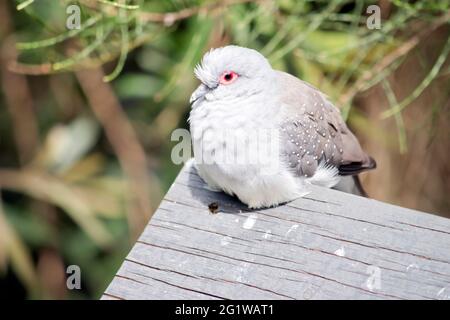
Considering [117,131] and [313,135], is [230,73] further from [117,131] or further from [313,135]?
[117,131]

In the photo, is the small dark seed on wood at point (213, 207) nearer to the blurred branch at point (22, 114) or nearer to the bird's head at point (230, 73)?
the bird's head at point (230, 73)

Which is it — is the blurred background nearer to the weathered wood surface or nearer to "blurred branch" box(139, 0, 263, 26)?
"blurred branch" box(139, 0, 263, 26)

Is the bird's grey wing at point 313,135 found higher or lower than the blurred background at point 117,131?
lower

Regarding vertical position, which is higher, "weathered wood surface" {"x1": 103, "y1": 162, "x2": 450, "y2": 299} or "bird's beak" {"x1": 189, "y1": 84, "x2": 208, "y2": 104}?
"bird's beak" {"x1": 189, "y1": 84, "x2": 208, "y2": 104}

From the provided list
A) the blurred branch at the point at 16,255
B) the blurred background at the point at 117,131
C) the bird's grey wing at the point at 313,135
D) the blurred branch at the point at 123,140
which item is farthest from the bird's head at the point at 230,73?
the blurred branch at the point at 16,255

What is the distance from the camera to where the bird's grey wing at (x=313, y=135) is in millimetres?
2691

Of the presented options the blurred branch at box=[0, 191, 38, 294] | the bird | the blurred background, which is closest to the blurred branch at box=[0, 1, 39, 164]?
the blurred background

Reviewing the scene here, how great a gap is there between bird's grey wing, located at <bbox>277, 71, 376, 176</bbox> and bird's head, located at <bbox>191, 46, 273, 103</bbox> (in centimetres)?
12

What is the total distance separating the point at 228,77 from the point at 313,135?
1.13ft

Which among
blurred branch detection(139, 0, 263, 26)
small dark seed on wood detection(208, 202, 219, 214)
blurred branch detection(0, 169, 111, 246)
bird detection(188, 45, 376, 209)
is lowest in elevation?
small dark seed on wood detection(208, 202, 219, 214)

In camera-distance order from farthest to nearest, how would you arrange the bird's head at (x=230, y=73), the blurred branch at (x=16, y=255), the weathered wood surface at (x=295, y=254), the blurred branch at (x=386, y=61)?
the blurred branch at (x=16, y=255), the blurred branch at (x=386, y=61), the bird's head at (x=230, y=73), the weathered wood surface at (x=295, y=254)

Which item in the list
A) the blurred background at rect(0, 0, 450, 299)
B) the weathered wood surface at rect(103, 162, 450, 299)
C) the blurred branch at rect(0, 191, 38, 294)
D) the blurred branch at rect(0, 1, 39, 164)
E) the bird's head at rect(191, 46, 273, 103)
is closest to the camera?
the weathered wood surface at rect(103, 162, 450, 299)

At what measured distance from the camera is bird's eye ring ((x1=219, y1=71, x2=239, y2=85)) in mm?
2650
